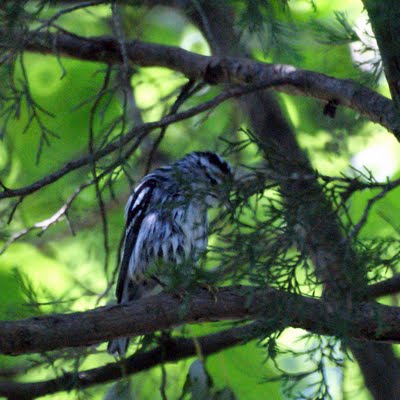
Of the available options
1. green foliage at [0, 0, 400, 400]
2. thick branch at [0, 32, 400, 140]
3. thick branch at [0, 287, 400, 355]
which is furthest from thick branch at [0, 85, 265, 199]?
thick branch at [0, 287, 400, 355]

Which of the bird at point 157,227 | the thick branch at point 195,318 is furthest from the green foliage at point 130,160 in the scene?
the thick branch at point 195,318

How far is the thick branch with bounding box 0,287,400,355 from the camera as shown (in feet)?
10.5

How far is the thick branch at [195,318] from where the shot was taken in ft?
10.5

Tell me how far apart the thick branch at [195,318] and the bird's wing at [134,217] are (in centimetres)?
143

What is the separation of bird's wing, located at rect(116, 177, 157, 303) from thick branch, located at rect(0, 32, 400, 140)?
689 mm

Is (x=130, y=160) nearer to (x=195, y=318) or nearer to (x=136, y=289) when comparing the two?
(x=136, y=289)

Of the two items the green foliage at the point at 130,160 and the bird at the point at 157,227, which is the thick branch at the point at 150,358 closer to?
the green foliage at the point at 130,160

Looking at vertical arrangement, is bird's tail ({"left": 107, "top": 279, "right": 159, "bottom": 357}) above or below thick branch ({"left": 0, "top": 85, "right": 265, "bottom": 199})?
above

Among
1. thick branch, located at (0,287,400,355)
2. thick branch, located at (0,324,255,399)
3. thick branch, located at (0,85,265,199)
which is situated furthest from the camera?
thick branch, located at (0,324,255,399)

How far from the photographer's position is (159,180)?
5.15m

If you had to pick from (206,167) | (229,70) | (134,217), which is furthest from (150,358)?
(229,70)

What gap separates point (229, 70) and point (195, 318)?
54.1 inches

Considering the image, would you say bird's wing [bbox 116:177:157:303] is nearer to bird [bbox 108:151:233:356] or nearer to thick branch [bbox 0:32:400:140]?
bird [bbox 108:151:233:356]

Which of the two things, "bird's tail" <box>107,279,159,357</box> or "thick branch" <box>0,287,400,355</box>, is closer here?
"thick branch" <box>0,287,400,355</box>
